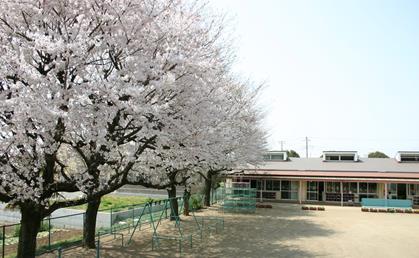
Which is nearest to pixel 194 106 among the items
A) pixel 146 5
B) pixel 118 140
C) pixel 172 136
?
pixel 172 136

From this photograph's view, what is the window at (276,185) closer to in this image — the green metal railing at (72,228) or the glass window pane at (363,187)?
the glass window pane at (363,187)

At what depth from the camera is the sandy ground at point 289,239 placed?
48.3 ft

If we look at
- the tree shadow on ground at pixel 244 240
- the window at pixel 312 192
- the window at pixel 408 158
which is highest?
the window at pixel 408 158

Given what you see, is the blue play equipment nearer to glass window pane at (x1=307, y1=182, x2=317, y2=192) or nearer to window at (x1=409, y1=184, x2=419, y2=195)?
window at (x1=409, y1=184, x2=419, y2=195)

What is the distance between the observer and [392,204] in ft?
102

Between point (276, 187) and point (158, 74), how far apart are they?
28506mm

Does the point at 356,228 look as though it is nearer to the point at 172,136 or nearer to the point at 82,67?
the point at 172,136

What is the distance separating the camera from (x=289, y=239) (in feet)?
58.4

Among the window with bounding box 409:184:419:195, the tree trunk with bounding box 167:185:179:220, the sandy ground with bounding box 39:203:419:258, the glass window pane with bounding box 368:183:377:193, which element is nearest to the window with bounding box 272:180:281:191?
the glass window pane with bounding box 368:183:377:193

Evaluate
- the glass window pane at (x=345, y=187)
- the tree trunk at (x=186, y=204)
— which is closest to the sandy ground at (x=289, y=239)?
the tree trunk at (x=186, y=204)

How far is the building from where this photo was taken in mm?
34438

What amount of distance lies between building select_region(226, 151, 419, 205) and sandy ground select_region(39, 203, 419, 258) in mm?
8077

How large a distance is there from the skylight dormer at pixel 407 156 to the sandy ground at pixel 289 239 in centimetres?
1395

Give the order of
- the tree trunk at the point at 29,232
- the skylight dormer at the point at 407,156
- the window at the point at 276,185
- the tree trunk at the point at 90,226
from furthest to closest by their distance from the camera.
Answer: the skylight dormer at the point at 407,156
the window at the point at 276,185
the tree trunk at the point at 90,226
the tree trunk at the point at 29,232
